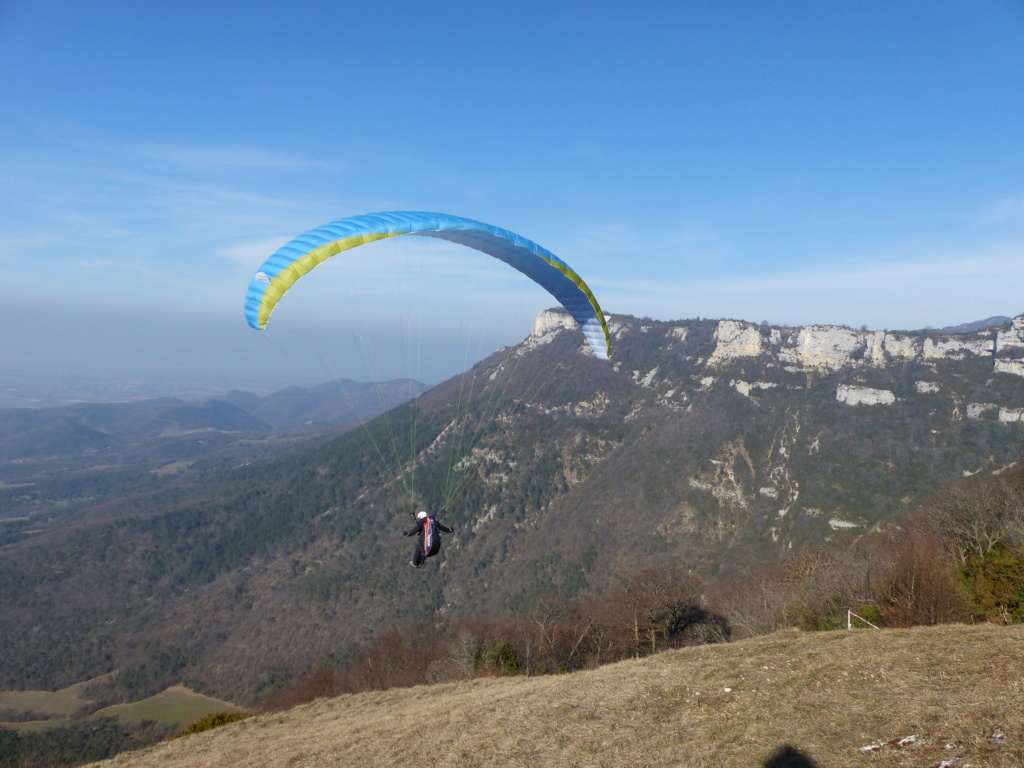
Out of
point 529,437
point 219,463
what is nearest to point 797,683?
point 529,437

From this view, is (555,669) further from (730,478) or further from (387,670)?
(730,478)

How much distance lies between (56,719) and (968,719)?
288ft

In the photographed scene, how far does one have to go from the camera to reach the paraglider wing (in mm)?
12719

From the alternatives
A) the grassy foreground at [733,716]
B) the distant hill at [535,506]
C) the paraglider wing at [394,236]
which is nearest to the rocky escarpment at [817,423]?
the distant hill at [535,506]

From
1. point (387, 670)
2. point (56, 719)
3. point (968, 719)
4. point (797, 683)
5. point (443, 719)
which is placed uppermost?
point (968, 719)

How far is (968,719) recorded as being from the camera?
9031 mm

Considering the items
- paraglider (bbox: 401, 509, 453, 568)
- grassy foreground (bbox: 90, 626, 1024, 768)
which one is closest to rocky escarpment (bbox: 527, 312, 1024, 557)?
grassy foreground (bbox: 90, 626, 1024, 768)

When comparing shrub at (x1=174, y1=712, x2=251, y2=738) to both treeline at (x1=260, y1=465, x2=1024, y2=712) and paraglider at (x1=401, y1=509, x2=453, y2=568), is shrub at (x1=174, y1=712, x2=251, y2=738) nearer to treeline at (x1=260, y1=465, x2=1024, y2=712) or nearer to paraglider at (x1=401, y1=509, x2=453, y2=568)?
treeline at (x1=260, y1=465, x2=1024, y2=712)

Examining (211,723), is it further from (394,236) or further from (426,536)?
(394,236)

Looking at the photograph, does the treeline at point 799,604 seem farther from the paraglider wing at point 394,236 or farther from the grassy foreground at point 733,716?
the paraglider wing at point 394,236

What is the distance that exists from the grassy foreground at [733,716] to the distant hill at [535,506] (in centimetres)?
4142

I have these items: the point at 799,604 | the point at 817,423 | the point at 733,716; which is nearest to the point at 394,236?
the point at 733,716

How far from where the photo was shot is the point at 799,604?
26875 mm

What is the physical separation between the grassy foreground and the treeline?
656cm
